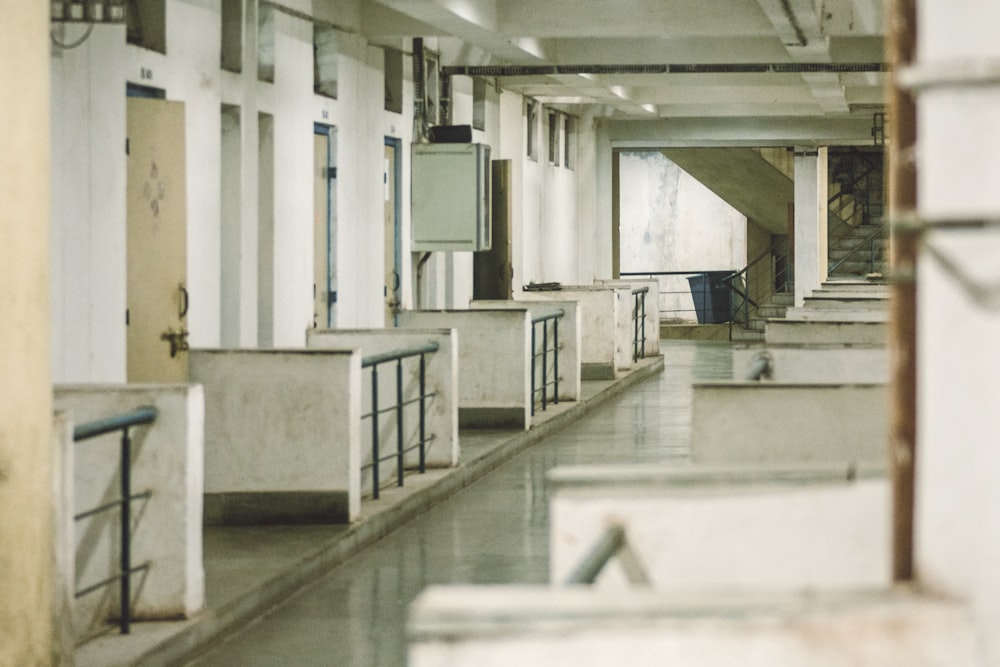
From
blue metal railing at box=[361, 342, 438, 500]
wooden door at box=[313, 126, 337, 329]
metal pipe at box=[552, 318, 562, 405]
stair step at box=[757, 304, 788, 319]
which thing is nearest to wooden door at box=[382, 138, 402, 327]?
metal pipe at box=[552, 318, 562, 405]

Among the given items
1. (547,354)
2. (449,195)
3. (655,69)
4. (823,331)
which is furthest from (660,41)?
(823,331)

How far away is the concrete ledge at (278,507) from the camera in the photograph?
8.62 m

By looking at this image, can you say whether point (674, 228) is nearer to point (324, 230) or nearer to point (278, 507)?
point (324, 230)

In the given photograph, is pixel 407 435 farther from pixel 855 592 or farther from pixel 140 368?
pixel 855 592

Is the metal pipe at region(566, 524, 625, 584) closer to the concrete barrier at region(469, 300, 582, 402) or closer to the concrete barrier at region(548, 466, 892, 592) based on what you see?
the concrete barrier at region(548, 466, 892, 592)

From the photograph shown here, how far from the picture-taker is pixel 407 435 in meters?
10.7

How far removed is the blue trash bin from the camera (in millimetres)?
31844

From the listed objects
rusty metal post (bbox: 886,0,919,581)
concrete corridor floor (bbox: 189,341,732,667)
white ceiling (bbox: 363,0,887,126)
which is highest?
white ceiling (bbox: 363,0,887,126)

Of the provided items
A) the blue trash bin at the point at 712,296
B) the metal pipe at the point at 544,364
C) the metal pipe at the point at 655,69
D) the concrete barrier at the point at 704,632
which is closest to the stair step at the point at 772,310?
the blue trash bin at the point at 712,296

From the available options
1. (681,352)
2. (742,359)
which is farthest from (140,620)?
(681,352)

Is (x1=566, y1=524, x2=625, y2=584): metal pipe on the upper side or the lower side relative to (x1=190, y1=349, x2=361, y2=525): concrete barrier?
upper

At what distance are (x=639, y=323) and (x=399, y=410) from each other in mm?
12872

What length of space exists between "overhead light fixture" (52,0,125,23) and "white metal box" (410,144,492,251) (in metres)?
7.03

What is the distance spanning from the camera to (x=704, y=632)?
2016 mm
